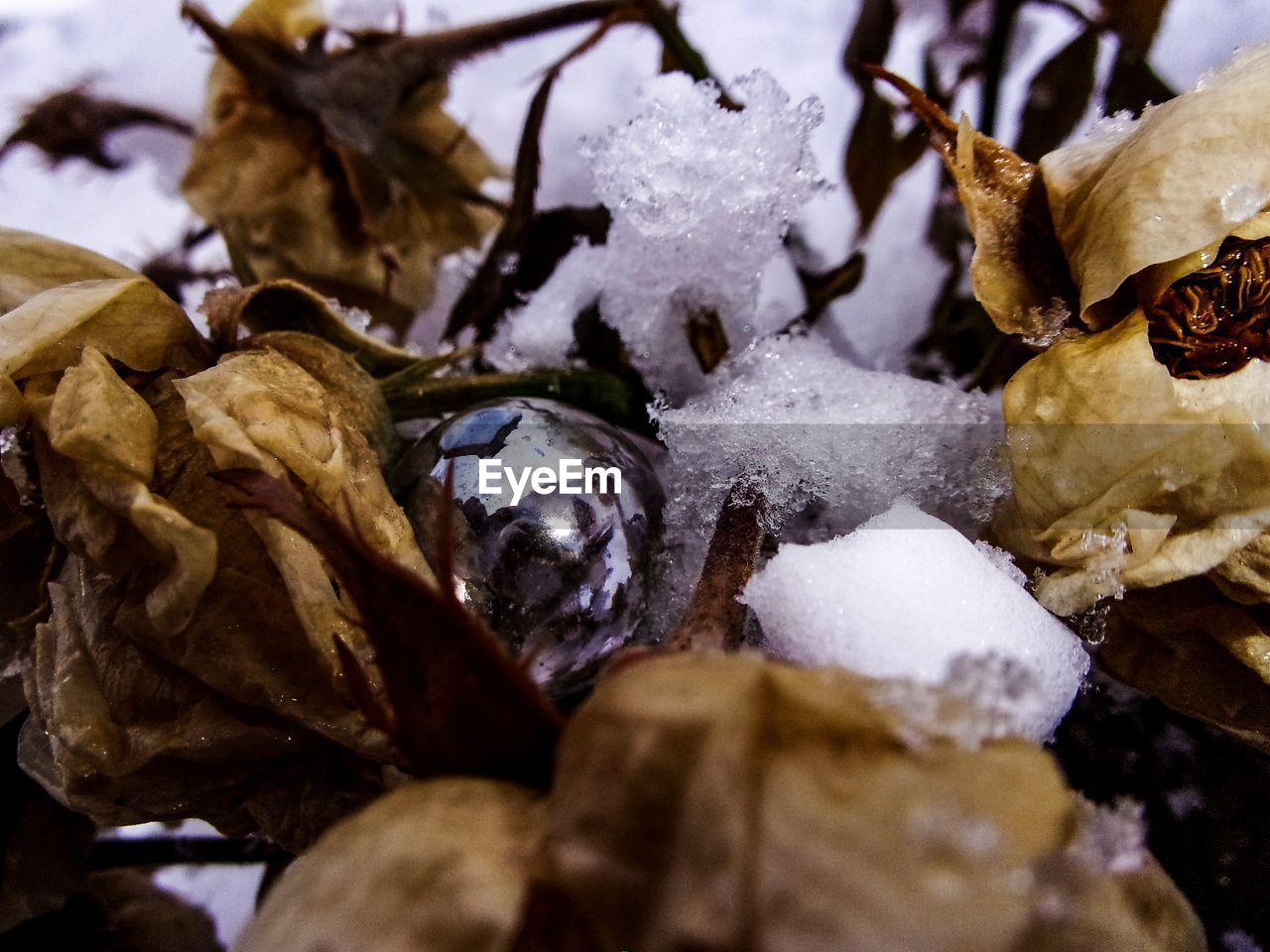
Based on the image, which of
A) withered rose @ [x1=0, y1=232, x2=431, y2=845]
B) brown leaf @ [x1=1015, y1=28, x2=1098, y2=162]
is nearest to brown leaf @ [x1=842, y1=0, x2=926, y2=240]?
brown leaf @ [x1=1015, y1=28, x2=1098, y2=162]

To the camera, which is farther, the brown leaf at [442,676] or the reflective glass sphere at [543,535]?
the reflective glass sphere at [543,535]

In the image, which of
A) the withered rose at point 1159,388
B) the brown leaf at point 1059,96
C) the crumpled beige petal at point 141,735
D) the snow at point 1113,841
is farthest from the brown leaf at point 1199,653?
the brown leaf at point 1059,96

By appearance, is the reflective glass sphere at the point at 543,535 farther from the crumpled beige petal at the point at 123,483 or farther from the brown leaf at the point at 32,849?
the brown leaf at the point at 32,849

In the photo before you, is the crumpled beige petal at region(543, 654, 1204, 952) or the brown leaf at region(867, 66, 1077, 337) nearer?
the crumpled beige petal at region(543, 654, 1204, 952)

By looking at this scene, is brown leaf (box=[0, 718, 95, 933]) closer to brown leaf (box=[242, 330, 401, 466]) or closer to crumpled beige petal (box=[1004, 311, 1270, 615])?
brown leaf (box=[242, 330, 401, 466])

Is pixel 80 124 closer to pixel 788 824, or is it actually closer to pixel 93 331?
pixel 93 331

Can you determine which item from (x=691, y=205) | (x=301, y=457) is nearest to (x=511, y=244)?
(x=691, y=205)
